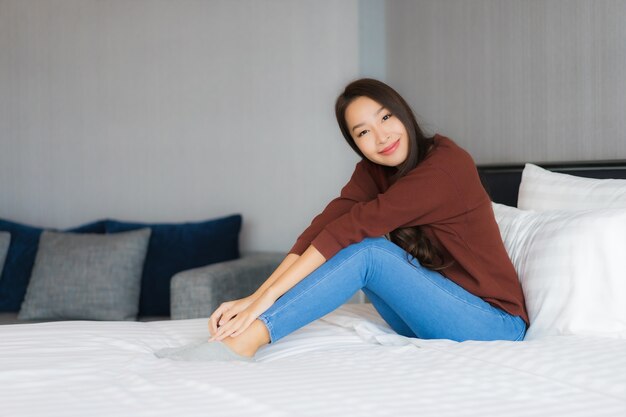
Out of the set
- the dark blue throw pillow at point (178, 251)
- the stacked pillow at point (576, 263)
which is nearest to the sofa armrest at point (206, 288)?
the dark blue throw pillow at point (178, 251)

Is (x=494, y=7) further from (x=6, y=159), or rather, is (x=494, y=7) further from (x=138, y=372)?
(x=6, y=159)

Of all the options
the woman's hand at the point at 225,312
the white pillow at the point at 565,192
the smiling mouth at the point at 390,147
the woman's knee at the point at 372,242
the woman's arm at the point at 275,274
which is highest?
the smiling mouth at the point at 390,147

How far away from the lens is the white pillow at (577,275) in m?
1.96

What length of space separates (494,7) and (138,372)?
2036mm

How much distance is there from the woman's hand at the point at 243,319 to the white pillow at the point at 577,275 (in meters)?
0.72

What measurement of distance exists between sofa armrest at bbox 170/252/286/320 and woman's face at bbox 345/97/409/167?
1148mm

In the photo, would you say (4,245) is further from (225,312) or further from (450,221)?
(450,221)

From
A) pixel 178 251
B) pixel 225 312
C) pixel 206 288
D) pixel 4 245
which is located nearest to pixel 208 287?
pixel 206 288

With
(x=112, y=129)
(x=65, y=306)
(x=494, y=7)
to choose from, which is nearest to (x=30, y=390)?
(x=65, y=306)

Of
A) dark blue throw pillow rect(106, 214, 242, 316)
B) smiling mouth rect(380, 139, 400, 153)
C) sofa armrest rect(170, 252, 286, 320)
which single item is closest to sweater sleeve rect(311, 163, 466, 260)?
smiling mouth rect(380, 139, 400, 153)

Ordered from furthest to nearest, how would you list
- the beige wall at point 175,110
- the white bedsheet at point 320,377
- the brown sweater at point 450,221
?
1. the beige wall at point 175,110
2. the brown sweater at point 450,221
3. the white bedsheet at point 320,377

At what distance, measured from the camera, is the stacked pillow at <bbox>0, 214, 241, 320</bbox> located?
3453 millimetres

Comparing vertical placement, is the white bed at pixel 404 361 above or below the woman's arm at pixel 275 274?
below

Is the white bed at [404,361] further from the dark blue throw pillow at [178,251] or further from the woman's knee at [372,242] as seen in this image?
the dark blue throw pillow at [178,251]
